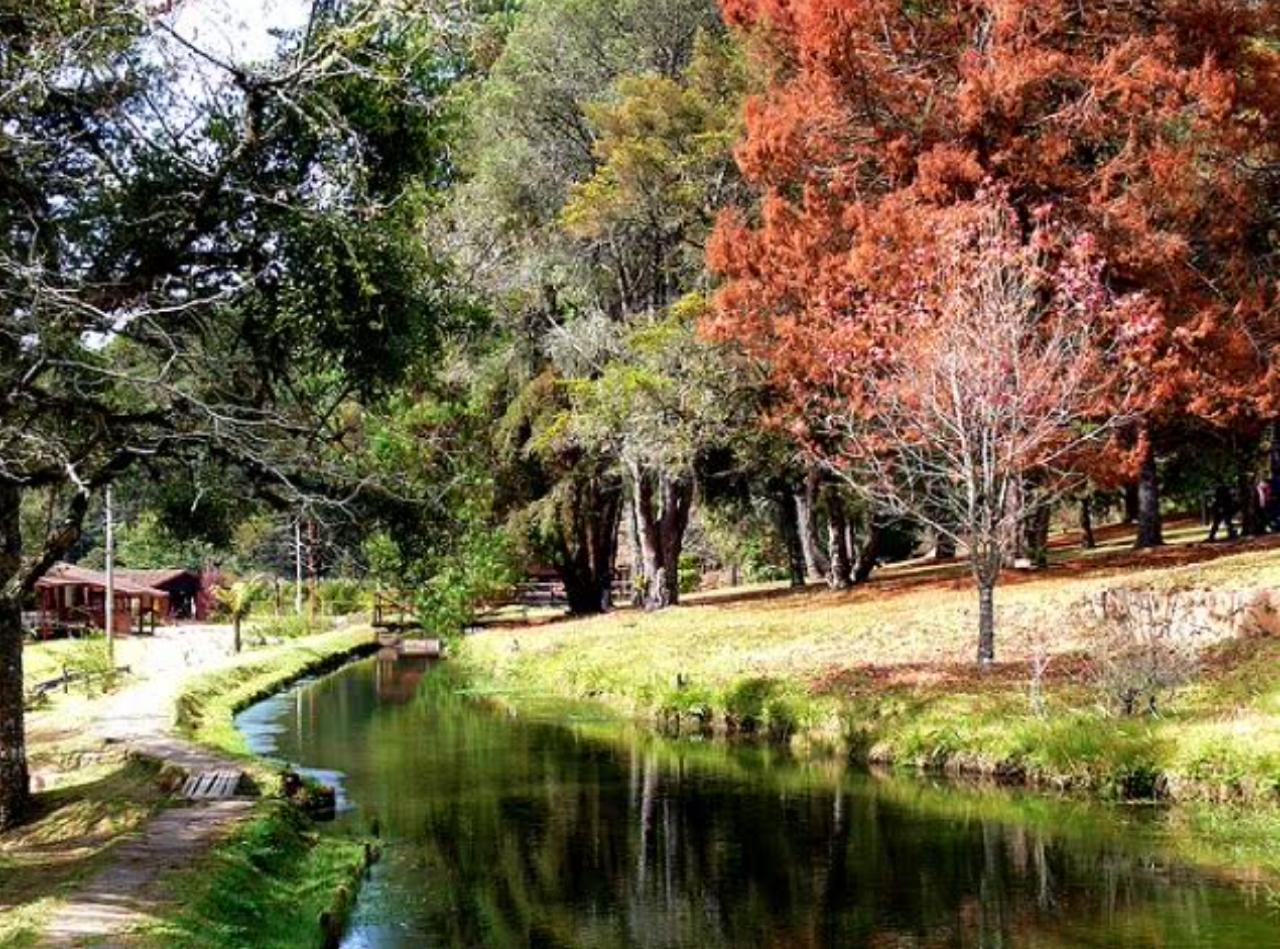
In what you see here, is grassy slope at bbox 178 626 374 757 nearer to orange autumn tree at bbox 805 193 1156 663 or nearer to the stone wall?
orange autumn tree at bbox 805 193 1156 663

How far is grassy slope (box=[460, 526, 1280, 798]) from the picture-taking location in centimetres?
1755

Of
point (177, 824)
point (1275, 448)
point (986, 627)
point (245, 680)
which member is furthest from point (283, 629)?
point (177, 824)

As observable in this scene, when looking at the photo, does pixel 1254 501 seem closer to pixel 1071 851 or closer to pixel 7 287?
pixel 1071 851

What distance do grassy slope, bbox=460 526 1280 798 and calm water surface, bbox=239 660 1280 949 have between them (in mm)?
1054

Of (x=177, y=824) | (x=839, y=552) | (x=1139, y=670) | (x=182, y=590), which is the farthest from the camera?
(x=182, y=590)

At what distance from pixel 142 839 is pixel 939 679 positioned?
13.0 meters

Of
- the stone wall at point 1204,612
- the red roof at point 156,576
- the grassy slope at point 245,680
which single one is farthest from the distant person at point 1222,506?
the red roof at point 156,576

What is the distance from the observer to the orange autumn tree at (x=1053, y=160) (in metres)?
27.5

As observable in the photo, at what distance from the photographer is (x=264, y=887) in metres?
12.8

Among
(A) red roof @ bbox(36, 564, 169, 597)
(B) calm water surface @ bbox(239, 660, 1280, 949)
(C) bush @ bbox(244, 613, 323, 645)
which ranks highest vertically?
(A) red roof @ bbox(36, 564, 169, 597)

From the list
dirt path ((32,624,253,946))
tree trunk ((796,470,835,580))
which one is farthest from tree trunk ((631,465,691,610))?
dirt path ((32,624,253,946))

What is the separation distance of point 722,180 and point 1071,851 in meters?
24.4

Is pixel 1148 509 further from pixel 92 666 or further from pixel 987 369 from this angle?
pixel 92 666

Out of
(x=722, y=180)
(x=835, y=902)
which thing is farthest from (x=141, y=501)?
(x=722, y=180)
